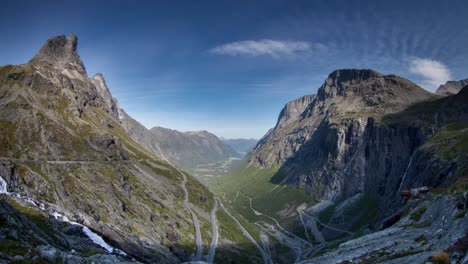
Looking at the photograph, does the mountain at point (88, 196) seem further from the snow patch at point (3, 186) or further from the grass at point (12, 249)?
the grass at point (12, 249)

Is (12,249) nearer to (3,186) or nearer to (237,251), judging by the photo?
(3,186)

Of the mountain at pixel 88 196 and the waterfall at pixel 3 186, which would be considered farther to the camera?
the waterfall at pixel 3 186

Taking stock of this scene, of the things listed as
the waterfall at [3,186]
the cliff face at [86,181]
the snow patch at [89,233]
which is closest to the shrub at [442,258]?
the snow patch at [89,233]

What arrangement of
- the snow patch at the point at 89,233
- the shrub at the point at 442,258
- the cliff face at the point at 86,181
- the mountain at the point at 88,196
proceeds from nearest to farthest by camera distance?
the shrub at the point at 442,258 < the snow patch at the point at 89,233 < the mountain at the point at 88,196 < the cliff face at the point at 86,181

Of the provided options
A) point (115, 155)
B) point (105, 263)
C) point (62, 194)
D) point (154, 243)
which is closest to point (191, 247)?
point (154, 243)

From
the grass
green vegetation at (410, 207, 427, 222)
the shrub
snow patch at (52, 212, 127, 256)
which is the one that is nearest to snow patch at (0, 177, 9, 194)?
snow patch at (52, 212, 127, 256)

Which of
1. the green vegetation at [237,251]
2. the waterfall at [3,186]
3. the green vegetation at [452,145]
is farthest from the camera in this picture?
the green vegetation at [452,145]

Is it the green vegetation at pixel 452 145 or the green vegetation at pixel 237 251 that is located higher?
the green vegetation at pixel 452 145

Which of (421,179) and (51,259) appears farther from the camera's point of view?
(421,179)

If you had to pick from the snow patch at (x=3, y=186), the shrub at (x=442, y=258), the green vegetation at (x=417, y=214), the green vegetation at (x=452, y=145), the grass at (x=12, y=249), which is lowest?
the snow patch at (x=3, y=186)

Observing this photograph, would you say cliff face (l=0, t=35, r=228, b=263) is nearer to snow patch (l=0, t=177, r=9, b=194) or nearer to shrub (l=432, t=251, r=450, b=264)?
snow patch (l=0, t=177, r=9, b=194)

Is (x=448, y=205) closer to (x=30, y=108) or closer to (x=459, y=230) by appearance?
(x=459, y=230)
